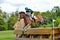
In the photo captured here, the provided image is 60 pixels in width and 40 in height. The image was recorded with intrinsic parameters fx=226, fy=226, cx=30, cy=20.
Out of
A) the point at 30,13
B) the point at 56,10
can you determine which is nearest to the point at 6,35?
the point at 30,13

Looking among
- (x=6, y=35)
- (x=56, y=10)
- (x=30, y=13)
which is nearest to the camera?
(x=30, y=13)

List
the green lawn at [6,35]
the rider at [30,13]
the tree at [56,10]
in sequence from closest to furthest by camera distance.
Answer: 1. the rider at [30,13]
2. the tree at [56,10]
3. the green lawn at [6,35]

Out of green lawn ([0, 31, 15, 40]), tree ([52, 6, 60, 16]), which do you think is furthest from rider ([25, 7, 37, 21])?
green lawn ([0, 31, 15, 40])

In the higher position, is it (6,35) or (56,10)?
(56,10)

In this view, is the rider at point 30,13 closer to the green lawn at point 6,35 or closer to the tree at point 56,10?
the tree at point 56,10

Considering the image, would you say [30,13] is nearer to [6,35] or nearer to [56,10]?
[56,10]

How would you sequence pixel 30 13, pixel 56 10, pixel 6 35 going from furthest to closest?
pixel 6 35
pixel 56 10
pixel 30 13

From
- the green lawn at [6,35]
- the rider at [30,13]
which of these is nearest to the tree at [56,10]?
the rider at [30,13]

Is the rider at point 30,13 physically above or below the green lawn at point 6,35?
above

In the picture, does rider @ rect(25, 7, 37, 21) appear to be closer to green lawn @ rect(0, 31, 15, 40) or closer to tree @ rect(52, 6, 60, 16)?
tree @ rect(52, 6, 60, 16)

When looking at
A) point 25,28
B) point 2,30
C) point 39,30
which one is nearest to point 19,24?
point 25,28

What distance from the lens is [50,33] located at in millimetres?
4082

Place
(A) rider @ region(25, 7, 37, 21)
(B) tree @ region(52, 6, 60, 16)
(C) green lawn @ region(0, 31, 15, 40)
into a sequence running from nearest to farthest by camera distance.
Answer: (A) rider @ region(25, 7, 37, 21), (B) tree @ region(52, 6, 60, 16), (C) green lawn @ region(0, 31, 15, 40)

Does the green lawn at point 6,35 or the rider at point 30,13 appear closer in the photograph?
the rider at point 30,13
